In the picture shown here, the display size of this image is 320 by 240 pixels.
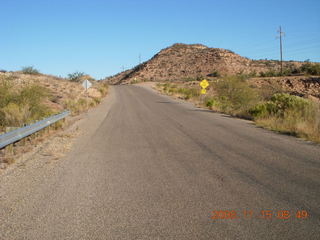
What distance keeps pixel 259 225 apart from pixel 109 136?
27.9ft

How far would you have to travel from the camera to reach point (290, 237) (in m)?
3.88

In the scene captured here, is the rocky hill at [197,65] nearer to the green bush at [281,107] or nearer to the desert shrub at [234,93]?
the desert shrub at [234,93]

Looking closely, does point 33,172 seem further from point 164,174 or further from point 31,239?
point 31,239

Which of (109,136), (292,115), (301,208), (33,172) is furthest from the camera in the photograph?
(292,115)

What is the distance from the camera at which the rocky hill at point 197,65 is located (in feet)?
344

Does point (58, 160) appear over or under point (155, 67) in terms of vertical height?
under

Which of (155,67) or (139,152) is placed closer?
(139,152)

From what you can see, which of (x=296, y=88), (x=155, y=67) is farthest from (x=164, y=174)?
(x=155, y=67)

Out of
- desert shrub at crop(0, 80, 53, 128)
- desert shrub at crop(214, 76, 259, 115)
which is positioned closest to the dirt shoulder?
desert shrub at crop(0, 80, 53, 128)

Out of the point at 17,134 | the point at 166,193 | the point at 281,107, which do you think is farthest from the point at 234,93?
the point at 166,193
